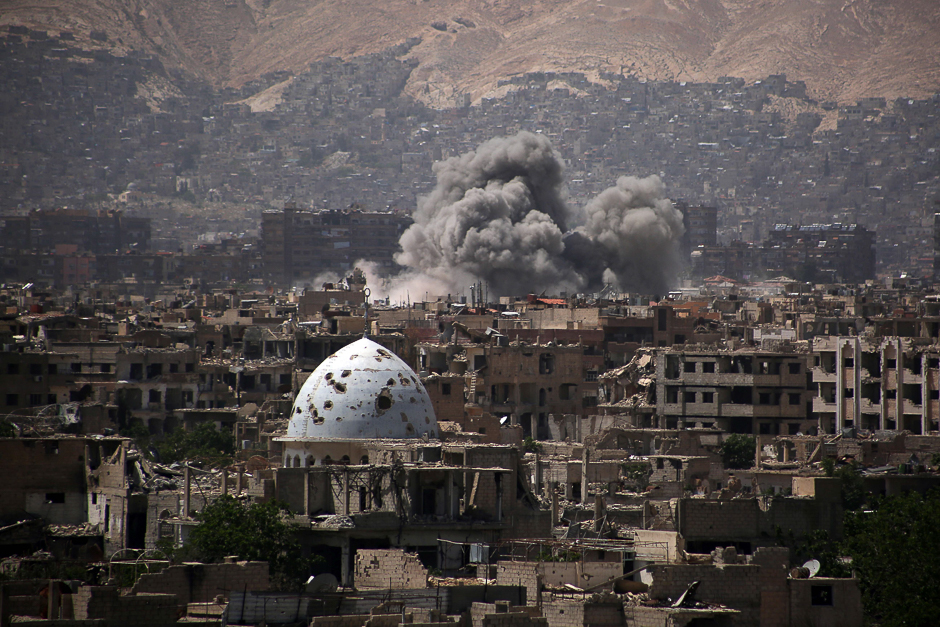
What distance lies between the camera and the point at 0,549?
2211 cm

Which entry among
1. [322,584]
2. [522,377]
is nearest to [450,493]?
[322,584]

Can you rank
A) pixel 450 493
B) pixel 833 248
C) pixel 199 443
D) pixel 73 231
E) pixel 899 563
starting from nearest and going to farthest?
pixel 899 563, pixel 450 493, pixel 199 443, pixel 833 248, pixel 73 231

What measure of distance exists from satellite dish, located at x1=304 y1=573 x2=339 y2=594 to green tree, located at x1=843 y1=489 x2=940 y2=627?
5.13 m

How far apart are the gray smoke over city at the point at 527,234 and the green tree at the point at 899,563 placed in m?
67.7

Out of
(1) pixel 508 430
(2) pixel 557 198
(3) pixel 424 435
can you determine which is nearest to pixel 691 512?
(3) pixel 424 435

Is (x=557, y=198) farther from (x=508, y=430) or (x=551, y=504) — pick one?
(x=551, y=504)

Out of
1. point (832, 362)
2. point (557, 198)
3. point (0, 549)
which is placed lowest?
point (0, 549)

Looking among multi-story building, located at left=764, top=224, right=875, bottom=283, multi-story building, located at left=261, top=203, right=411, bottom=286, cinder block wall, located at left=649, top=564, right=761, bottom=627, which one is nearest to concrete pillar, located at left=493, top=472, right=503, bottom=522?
cinder block wall, located at left=649, top=564, right=761, bottom=627

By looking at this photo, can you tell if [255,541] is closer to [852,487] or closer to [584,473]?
[584,473]

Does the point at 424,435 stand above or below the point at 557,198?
below

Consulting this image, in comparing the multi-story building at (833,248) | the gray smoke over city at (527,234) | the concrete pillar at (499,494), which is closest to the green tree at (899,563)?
the concrete pillar at (499,494)

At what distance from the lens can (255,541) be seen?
1964cm

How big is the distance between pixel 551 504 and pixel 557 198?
83.8 meters

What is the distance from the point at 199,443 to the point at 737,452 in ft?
33.7
